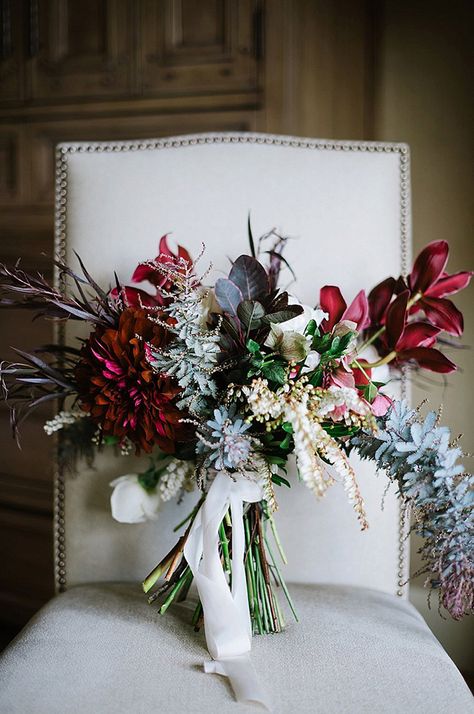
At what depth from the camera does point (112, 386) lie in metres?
0.69

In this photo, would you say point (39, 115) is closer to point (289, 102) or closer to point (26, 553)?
point (289, 102)

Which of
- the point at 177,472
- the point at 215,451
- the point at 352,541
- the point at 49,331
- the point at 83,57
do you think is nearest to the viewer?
the point at 215,451

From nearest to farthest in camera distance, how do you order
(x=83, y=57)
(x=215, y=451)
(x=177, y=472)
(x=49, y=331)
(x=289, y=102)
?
(x=215, y=451), (x=177, y=472), (x=289, y=102), (x=83, y=57), (x=49, y=331)

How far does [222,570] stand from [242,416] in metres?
0.18

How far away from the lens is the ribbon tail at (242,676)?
0.61m

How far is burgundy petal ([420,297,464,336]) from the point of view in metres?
0.85

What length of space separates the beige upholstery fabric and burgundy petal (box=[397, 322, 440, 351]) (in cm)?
33

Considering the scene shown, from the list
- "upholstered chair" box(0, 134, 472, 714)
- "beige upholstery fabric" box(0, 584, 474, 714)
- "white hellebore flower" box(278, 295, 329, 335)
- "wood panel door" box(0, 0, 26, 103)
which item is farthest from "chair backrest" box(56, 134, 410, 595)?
"wood panel door" box(0, 0, 26, 103)

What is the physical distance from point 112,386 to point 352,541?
0.43 metres

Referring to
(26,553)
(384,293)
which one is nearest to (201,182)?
(384,293)

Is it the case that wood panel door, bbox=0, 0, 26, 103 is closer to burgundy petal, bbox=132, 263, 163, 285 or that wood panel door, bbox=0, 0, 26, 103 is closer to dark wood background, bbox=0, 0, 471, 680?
dark wood background, bbox=0, 0, 471, 680

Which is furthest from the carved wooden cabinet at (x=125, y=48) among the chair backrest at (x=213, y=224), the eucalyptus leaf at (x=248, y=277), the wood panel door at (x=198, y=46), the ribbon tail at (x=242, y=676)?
the ribbon tail at (x=242, y=676)

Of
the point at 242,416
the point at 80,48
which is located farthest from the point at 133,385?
the point at 80,48

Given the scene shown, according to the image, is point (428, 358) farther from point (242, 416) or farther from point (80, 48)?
point (80, 48)
